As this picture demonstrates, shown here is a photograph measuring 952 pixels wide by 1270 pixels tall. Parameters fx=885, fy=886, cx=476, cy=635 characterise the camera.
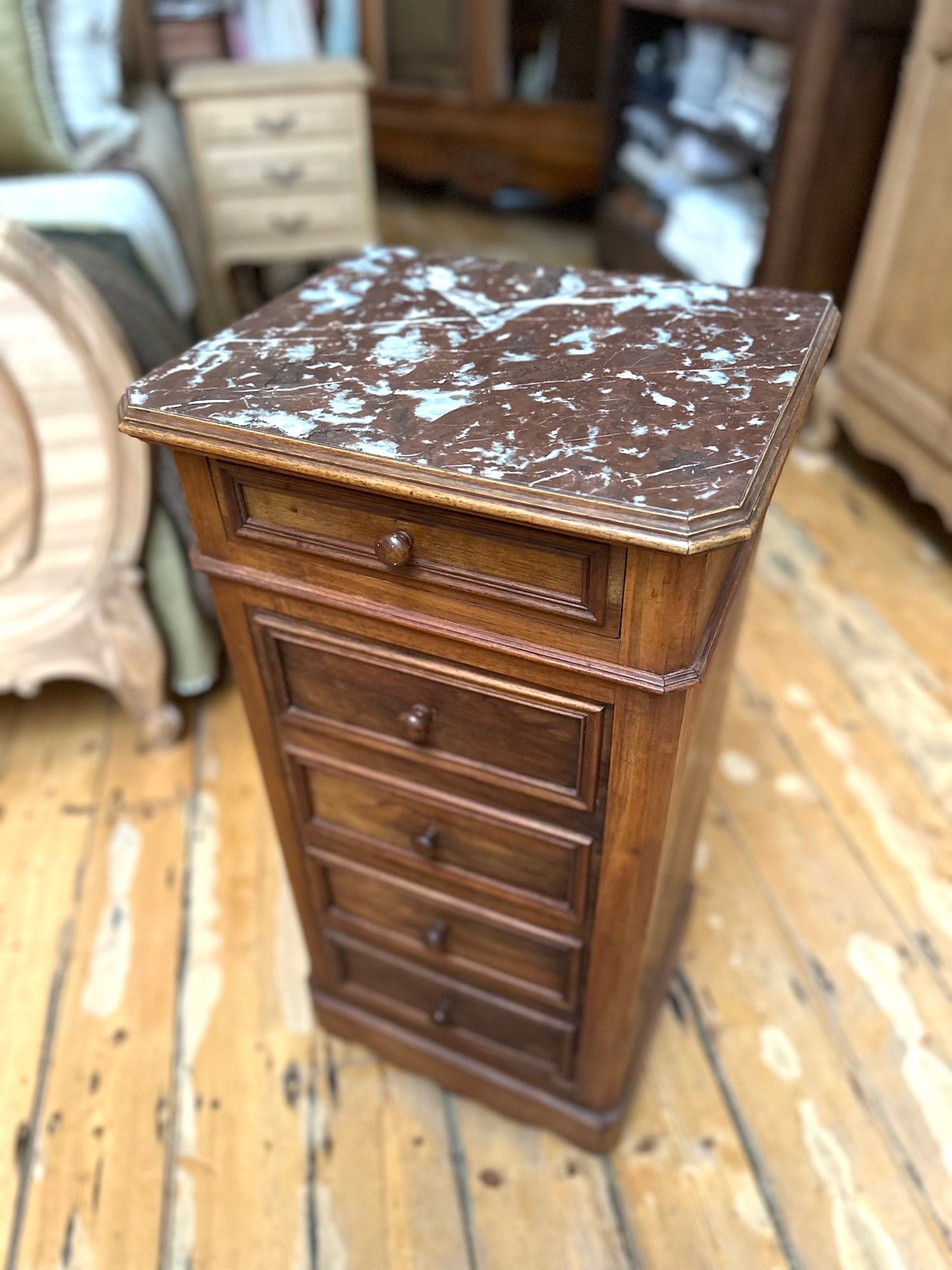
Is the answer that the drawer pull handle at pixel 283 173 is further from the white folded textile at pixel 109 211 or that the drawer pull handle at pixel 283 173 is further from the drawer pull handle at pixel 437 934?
the drawer pull handle at pixel 437 934

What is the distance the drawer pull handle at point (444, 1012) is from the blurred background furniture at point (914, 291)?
1.36 metres

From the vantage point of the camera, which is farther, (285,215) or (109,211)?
(285,215)

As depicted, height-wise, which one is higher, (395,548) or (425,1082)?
(395,548)

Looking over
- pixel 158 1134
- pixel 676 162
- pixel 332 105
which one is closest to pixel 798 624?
pixel 158 1134

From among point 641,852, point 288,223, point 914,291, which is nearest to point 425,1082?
point 641,852

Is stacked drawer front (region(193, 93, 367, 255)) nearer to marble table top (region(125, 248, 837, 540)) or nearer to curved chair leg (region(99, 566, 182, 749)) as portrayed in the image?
curved chair leg (region(99, 566, 182, 749))

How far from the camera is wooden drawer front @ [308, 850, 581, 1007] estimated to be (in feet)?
2.72

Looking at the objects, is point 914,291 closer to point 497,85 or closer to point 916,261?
point 916,261

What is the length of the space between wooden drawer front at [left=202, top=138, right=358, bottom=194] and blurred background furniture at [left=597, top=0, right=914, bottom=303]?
915 millimetres

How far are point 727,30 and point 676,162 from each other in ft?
1.06

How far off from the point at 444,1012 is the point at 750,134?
212cm

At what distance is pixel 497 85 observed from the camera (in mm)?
3117

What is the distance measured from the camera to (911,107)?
1.70 m

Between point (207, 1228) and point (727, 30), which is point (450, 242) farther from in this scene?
point (207, 1228)
